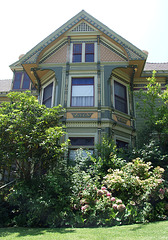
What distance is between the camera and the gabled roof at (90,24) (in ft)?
42.3

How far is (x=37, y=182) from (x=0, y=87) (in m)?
12.8

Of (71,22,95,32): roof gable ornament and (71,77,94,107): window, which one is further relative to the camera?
(71,22,95,32): roof gable ornament

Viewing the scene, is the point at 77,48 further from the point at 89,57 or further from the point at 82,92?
the point at 82,92

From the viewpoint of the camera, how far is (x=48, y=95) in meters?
13.6

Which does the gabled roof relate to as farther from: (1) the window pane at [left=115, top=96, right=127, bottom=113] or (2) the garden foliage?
(2) the garden foliage

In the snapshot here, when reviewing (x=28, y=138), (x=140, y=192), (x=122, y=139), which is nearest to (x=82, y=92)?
(x=122, y=139)

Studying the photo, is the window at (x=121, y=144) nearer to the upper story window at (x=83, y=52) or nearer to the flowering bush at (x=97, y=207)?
the upper story window at (x=83, y=52)

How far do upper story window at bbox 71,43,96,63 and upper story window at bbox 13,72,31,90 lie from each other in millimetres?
4702

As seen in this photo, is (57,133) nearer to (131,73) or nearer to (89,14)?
(131,73)

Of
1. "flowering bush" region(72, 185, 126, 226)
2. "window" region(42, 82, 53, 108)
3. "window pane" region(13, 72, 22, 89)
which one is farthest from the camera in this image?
"window pane" region(13, 72, 22, 89)

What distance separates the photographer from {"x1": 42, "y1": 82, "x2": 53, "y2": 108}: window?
13.3 metres

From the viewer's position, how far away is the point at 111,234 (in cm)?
506

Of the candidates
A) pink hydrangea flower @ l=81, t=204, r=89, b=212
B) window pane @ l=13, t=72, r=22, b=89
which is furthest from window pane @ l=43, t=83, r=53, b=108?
pink hydrangea flower @ l=81, t=204, r=89, b=212

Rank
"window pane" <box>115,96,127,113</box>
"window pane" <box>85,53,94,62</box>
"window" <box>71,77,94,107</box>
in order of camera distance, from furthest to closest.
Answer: "window pane" <box>85,53,94,62</box>, "window pane" <box>115,96,127,113</box>, "window" <box>71,77,94,107</box>
